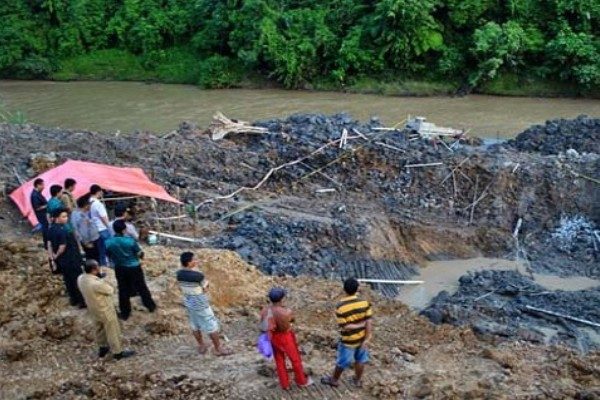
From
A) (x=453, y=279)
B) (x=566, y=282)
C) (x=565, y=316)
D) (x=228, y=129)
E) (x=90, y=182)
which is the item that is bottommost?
(x=453, y=279)

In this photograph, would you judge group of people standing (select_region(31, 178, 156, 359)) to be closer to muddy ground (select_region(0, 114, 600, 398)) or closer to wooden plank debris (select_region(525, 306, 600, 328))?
muddy ground (select_region(0, 114, 600, 398))

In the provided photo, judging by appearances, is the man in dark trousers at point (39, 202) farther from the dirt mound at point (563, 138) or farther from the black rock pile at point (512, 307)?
the dirt mound at point (563, 138)

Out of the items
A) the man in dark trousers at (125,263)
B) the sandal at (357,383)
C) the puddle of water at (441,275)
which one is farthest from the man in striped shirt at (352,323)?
the puddle of water at (441,275)

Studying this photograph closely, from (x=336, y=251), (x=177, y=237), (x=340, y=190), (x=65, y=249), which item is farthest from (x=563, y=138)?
(x=65, y=249)

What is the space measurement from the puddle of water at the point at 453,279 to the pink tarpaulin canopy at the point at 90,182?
453cm

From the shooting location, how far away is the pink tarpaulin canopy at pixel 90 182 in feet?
39.4

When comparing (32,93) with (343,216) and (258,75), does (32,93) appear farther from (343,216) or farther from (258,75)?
(343,216)

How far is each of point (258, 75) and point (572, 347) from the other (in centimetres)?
2285

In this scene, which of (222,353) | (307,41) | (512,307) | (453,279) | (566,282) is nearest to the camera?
(222,353)

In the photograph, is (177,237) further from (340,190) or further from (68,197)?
(340,190)

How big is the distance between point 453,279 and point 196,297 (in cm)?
656

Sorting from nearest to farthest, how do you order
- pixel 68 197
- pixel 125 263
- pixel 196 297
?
pixel 196 297
pixel 125 263
pixel 68 197

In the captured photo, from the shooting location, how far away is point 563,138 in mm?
17219

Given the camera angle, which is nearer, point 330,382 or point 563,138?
point 330,382
